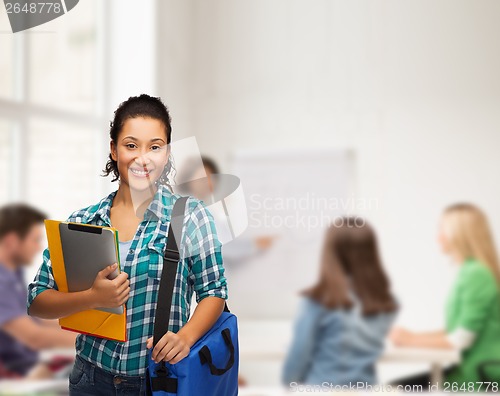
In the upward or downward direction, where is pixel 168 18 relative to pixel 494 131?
upward

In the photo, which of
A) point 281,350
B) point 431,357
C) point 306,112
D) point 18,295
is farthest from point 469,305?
point 18,295

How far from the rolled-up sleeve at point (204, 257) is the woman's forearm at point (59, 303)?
0.15 meters

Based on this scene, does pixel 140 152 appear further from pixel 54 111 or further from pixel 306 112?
pixel 306 112

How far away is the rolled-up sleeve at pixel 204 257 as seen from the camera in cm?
93

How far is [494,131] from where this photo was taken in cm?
285

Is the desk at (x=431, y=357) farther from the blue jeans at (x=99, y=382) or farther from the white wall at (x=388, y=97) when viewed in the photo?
the blue jeans at (x=99, y=382)

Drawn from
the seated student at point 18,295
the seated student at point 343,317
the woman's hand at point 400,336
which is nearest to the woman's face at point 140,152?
the seated student at point 18,295

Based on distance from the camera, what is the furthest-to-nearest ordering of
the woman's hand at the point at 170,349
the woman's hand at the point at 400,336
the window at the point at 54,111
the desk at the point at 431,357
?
the woman's hand at the point at 400,336 → the desk at the point at 431,357 → the window at the point at 54,111 → the woman's hand at the point at 170,349

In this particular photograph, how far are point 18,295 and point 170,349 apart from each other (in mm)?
1344

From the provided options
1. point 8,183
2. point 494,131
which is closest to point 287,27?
point 494,131

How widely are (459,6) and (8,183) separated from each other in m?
2.07

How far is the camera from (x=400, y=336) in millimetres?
2811

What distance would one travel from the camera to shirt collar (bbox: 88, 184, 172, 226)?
961 millimetres

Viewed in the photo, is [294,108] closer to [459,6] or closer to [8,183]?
[459,6]
